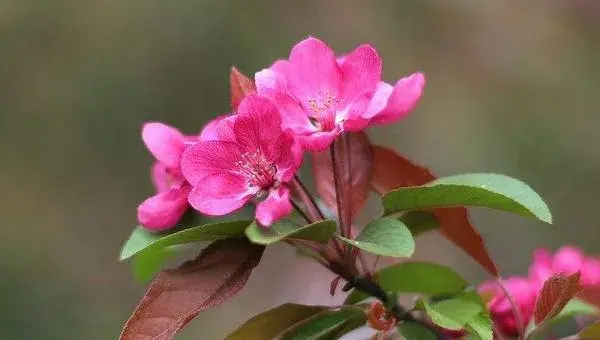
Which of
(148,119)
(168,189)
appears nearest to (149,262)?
(168,189)

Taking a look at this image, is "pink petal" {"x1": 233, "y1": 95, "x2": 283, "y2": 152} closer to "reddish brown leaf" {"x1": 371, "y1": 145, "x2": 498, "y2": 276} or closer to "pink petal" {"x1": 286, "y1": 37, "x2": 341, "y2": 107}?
"pink petal" {"x1": 286, "y1": 37, "x2": 341, "y2": 107}

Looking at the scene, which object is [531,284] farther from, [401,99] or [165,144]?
[165,144]

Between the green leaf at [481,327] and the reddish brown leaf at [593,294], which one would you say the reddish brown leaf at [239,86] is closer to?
the green leaf at [481,327]

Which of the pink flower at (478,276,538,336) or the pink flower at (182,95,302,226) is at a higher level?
the pink flower at (182,95,302,226)

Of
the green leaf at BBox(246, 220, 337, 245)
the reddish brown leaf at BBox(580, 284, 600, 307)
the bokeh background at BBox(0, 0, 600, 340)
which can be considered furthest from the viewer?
the bokeh background at BBox(0, 0, 600, 340)

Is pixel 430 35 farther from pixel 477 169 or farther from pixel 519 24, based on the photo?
pixel 477 169

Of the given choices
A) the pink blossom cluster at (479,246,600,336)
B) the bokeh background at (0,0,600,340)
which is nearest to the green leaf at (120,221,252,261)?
the pink blossom cluster at (479,246,600,336)
